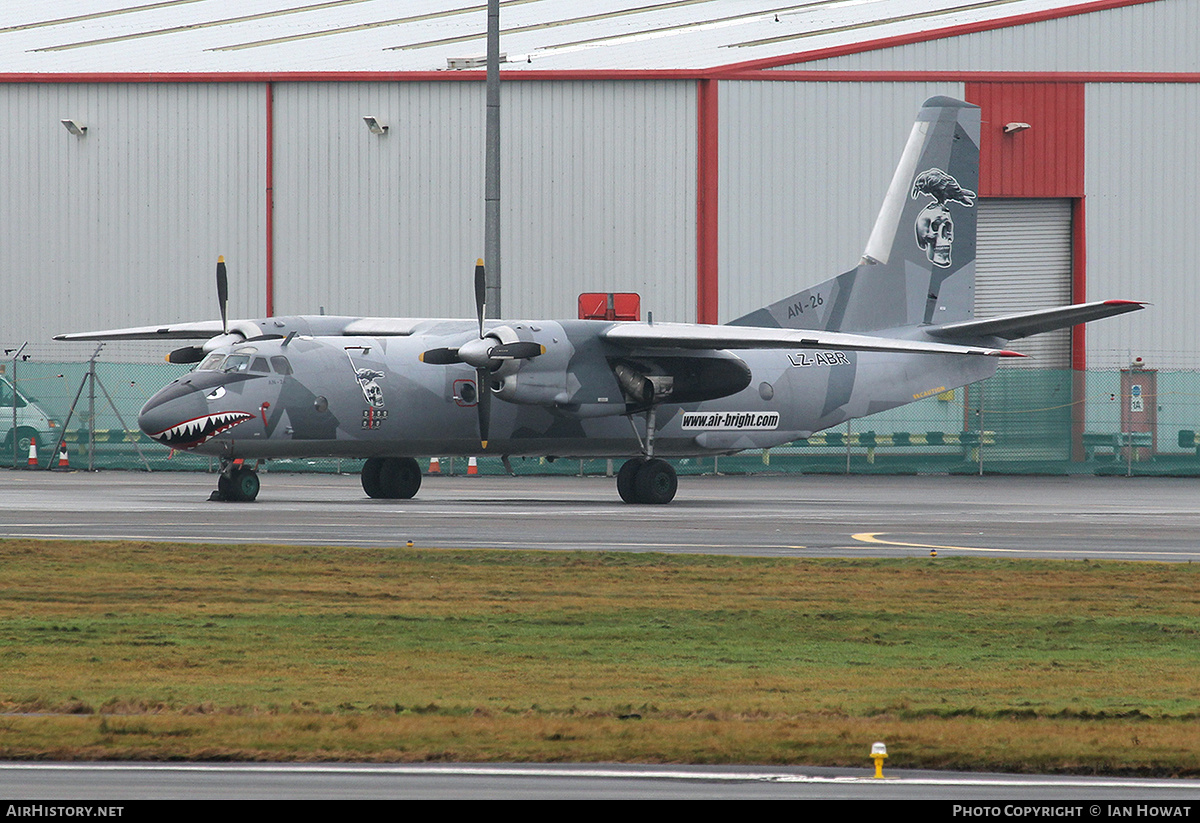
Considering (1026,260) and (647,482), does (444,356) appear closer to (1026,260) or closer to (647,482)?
(647,482)

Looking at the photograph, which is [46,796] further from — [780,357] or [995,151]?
→ [995,151]

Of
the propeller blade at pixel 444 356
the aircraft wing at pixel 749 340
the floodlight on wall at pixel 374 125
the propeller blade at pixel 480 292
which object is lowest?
the propeller blade at pixel 444 356

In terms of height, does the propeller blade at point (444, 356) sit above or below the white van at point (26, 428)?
above

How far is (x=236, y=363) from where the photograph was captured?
27.5 metres

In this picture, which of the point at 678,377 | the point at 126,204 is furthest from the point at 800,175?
the point at 126,204

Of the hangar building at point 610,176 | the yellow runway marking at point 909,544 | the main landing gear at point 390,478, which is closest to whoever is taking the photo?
the yellow runway marking at point 909,544

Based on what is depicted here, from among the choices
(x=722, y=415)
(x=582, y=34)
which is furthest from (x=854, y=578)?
(x=582, y=34)

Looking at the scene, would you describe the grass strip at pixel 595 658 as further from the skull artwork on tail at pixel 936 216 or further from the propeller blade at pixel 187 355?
the skull artwork on tail at pixel 936 216

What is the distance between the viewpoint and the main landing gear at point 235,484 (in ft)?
92.4

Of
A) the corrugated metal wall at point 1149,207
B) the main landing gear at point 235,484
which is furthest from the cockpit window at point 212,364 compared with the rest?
the corrugated metal wall at point 1149,207

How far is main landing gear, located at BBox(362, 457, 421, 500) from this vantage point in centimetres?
3044

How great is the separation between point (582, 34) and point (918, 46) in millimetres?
10943

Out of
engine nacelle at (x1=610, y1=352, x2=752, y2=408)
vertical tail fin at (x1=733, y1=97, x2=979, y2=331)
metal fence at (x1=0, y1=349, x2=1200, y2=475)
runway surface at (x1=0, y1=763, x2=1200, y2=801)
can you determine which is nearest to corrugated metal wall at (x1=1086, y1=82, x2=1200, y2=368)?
metal fence at (x1=0, y1=349, x2=1200, y2=475)

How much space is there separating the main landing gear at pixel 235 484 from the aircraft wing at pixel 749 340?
24.0 ft
